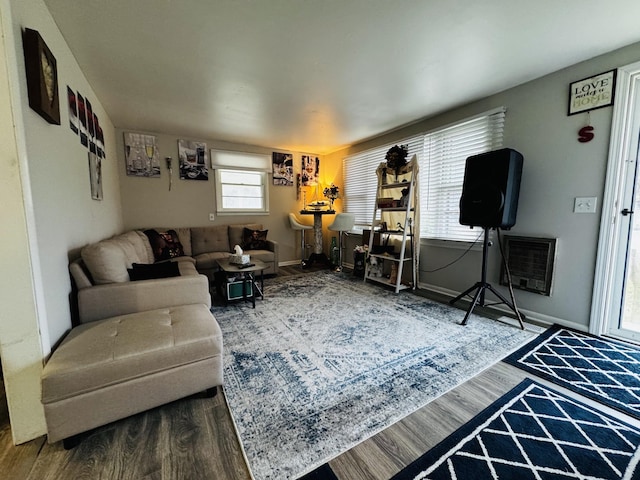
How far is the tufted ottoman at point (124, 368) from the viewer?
3.75 ft

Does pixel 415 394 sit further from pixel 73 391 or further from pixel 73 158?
pixel 73 158

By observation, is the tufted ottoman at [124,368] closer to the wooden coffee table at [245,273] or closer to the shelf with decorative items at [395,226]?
the wooden coffee table at [245,273]

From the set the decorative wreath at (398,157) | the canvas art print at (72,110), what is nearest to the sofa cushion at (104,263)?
the canvas art print at (72,110)

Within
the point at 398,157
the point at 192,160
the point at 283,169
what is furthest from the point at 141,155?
the point at 398,157

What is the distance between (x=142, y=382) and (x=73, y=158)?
1771 mm

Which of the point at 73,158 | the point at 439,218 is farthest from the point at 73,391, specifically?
the point at 439,218

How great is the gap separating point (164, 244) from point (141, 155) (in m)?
1.52

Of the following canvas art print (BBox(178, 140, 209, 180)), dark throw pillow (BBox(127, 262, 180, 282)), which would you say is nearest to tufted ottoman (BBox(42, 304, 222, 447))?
dark throw pillow (BBox(127, 262, 180, 282))

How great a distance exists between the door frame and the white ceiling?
373 millimetres

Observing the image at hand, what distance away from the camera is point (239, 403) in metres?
1.49

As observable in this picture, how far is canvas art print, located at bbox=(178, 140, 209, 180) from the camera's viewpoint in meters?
4.29

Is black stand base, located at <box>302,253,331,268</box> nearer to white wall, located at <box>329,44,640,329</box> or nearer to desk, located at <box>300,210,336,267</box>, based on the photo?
desk, located at <box>300,210,336,267</box>

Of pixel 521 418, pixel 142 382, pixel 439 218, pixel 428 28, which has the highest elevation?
pixel 428 28

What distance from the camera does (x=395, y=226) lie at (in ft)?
13.4
